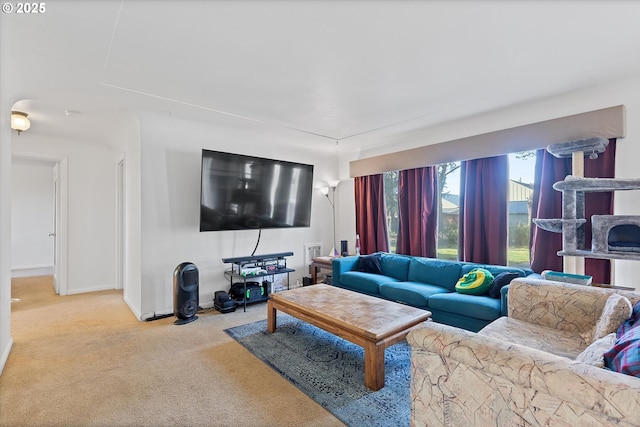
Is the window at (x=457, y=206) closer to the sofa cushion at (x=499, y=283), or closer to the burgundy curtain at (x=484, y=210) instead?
the burgundy curtain at (x=484, y=210)

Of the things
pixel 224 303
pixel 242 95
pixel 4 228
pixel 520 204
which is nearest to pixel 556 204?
pixel 520 204

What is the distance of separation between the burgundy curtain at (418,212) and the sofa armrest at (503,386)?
295cm

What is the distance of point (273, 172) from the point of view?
14.2 ft

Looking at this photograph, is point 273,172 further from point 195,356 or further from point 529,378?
point 529,378

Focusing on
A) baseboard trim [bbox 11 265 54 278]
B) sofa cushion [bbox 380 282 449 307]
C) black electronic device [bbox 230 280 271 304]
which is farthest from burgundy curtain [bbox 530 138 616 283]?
baseboard trim [bbox 11 265 54 278]

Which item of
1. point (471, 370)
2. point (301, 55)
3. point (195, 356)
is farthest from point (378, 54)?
point (195, 356)

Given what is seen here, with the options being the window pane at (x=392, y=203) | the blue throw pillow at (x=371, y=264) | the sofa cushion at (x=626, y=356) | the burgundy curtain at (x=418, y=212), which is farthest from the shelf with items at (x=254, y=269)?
the sofa cushion at (x=626, y=356)

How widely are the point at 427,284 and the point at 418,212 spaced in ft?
3.66

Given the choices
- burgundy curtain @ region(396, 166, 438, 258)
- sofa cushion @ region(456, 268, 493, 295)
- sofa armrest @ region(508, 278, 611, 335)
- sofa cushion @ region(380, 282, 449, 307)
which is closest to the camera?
sofa armrest @ region(508, 278, 611, 335)

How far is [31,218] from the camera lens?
20.2ft

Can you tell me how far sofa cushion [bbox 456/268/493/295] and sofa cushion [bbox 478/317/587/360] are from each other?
2.79 ft

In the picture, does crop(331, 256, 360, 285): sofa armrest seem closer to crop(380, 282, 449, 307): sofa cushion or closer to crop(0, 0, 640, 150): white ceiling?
crop(380, 282, 449, 307): sofa cushion

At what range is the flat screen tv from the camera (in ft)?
12.4

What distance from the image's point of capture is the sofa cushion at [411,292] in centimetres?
326
